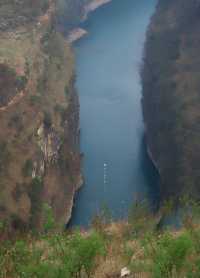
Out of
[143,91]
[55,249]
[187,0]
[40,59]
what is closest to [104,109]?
[143,91]

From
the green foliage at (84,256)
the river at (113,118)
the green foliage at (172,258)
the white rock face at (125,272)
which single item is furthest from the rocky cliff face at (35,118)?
the green foliage at (172,258)

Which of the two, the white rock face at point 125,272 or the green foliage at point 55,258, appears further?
the white rock face at point 125,272

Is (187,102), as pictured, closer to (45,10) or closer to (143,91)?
(143,91)

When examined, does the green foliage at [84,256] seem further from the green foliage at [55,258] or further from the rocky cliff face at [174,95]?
the rocky cliff face at [174,95]

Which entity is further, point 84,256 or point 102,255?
point 102,255

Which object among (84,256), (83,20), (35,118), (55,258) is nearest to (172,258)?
(84,256)

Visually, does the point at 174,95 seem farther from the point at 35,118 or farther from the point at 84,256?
the point at 84,256
